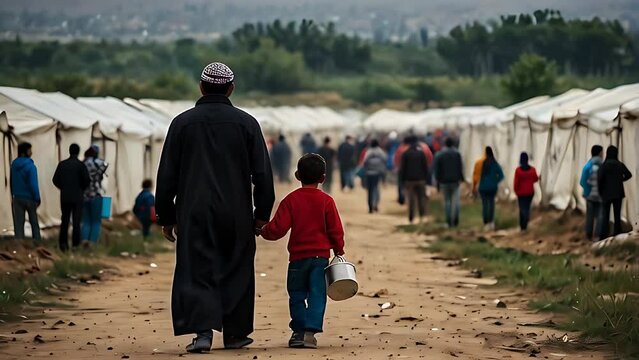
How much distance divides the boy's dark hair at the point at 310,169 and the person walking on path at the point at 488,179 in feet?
46.4

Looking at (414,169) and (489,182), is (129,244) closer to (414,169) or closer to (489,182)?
(489,182)

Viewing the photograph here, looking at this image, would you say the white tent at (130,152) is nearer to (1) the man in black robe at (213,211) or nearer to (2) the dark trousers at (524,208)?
(2) the dark trousers at (524,208)

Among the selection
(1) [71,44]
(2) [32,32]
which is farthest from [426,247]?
(1) [71,44]

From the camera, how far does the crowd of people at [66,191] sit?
18.6 metres

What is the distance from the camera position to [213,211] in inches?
360

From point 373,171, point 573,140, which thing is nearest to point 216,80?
point 573,140

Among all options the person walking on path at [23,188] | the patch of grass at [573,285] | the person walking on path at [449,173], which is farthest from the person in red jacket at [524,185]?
the person walking on path at [23,188]

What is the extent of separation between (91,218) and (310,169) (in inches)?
437

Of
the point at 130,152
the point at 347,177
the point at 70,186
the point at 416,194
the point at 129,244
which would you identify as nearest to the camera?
the point at 70,186

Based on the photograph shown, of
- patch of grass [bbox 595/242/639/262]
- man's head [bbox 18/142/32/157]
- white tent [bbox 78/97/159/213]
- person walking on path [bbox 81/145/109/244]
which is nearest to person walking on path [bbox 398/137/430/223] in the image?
white tent [bbox 78/97/159/213]

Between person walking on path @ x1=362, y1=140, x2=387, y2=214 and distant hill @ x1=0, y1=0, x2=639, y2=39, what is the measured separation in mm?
4093

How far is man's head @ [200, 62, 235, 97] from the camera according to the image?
9352 millimetres

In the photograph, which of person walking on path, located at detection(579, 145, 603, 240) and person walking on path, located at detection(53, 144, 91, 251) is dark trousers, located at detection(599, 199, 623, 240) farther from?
A: person walking on path, located at detection(53, 144, 91, 251)

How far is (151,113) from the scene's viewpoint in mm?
33469
